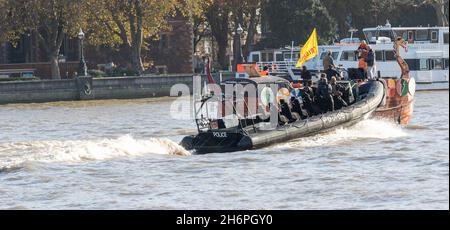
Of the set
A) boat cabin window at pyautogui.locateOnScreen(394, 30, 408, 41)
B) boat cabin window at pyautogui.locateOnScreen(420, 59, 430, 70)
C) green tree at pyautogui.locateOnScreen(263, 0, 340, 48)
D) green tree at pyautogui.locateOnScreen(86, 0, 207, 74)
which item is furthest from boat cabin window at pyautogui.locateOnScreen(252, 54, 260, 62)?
boat cabin window at pyautogui.locateOnScreen(420, 59, 430, 70)

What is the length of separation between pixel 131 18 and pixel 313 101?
117 feet

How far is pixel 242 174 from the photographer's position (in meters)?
24.2

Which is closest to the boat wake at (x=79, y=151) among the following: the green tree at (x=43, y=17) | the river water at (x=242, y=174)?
the river water at (x=242, y=174)

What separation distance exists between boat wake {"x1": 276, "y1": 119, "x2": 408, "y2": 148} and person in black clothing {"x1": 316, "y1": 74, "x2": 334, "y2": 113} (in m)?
0.71

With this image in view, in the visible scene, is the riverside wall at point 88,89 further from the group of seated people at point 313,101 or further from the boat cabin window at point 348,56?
the group of seated people at point 313,101

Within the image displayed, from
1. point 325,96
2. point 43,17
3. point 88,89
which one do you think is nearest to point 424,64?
point 88,89

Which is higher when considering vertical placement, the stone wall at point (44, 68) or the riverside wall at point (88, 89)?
the stone wall at point (44, 68)

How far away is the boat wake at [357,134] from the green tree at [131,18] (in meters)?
31.5

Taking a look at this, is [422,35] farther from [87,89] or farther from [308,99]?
[308,99]

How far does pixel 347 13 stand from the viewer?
250 feet

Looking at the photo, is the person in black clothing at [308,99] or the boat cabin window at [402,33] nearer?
the person in black clothing at [308,99]

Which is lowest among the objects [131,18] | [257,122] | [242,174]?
[242,174]

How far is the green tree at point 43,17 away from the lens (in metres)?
62.2
